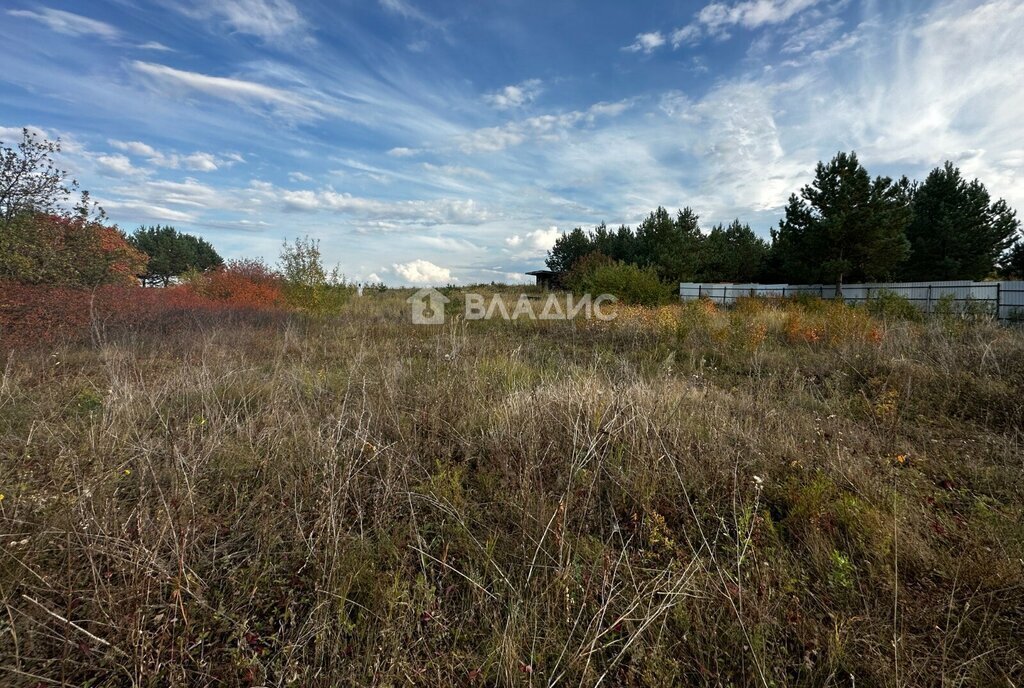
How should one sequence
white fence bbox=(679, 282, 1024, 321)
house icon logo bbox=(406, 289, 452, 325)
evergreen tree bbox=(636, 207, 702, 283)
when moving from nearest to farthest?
white fence bbox=(679, 282, 1024, 321) < house icon logo bbox=(406, 289, 452, 325) < evergreen tree bbox=(636, 207, 702, 283)

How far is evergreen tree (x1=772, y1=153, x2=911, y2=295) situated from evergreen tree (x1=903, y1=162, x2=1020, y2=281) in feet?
10.0

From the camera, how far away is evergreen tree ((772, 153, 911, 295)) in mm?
20672

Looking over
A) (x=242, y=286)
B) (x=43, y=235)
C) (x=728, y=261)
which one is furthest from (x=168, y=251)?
(x=728, y=261)

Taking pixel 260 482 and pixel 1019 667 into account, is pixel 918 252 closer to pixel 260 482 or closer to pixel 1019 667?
pixel 1019 667

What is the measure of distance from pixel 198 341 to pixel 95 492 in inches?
242

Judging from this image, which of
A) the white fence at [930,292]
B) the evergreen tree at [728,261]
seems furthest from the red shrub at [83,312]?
the evergreen tree at [728,261]

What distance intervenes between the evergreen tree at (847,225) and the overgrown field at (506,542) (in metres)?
21.7

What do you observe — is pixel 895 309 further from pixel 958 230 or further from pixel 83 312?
pixel 958 230

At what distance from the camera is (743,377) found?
561cm

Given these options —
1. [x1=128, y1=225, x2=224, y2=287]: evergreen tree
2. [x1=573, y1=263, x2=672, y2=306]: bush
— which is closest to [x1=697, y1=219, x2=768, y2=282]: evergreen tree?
[x1=573, y1=263, x2=672, y2=306]: bush

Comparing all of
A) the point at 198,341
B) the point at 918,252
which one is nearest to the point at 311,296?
the point at 198,341

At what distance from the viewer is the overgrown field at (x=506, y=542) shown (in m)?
1.47

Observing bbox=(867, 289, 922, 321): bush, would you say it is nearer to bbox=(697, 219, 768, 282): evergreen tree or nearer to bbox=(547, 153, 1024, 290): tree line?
bbox=(547, 153, 1024, 290): tree line

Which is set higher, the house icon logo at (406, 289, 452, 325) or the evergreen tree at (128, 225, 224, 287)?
the evergreen tree at (128, 225, 224, 287)
